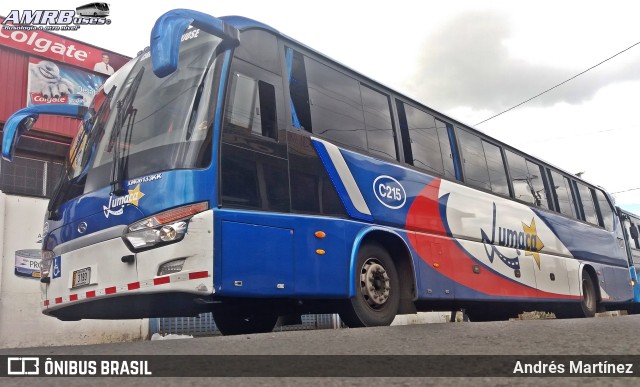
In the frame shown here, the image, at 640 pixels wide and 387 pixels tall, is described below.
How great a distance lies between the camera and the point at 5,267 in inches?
422

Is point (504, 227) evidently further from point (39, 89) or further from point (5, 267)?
point (39, 89)

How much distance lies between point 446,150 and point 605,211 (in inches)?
321

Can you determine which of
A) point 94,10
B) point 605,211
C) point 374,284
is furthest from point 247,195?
point 605,211

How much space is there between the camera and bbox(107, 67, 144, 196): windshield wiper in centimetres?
511

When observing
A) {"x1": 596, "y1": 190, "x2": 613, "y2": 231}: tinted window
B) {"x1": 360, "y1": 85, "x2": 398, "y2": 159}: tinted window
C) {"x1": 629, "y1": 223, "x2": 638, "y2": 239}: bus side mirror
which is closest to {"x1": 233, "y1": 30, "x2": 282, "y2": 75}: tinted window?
{"x1": 360, "y1": 85, "x2": 398, "y2": 159}: tinted window

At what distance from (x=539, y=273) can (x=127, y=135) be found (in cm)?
749

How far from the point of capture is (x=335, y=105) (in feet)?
20.9

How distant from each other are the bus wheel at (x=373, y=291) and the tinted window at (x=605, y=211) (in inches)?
385

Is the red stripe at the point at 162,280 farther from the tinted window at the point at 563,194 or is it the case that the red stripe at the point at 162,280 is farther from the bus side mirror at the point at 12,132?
the tinted window at the point at 563,194

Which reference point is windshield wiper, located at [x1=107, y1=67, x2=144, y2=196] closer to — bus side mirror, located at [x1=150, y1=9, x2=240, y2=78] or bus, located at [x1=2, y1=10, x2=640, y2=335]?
bus, located at [x1=2, y1=10, x2=640, y2=335]

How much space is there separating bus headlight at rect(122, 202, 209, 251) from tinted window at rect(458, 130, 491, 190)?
204 inches

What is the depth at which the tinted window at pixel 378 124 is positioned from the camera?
22.1 feet

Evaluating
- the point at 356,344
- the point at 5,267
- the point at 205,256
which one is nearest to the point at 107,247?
the point at 205,256

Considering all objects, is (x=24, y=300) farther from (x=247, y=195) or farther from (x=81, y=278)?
(x=247, y=195)
